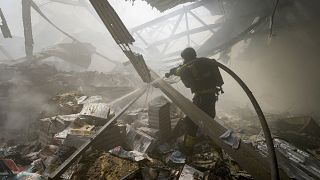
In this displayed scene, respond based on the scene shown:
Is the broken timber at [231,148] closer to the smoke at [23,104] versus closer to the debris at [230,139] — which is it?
the debris at [230,139]

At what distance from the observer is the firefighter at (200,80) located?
161 inches

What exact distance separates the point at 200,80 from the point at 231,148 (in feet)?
4.28

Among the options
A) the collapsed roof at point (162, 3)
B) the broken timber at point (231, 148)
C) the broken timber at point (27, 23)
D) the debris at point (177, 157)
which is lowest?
the debris at point (177, 157)

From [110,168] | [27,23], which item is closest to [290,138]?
[110,168]

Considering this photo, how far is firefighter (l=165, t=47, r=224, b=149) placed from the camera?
410 cm

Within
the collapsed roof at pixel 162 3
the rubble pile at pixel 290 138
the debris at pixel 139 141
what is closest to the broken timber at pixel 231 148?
the rubble pile at pixel 290 138

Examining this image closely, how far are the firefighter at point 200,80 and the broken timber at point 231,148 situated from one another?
233 mm

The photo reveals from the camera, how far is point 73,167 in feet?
10.5

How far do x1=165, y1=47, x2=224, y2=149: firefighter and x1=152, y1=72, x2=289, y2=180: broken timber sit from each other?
0.77 feet

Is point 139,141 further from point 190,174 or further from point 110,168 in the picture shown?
point 190,174

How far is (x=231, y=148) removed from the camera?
10.8ft

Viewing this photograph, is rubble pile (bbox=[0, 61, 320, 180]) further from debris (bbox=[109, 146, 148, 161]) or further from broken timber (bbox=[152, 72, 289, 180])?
broken timber (bbox=[152, 72, 289, 180])

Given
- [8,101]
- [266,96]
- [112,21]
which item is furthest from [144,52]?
[112,21]

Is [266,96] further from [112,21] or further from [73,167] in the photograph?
[73,167]
